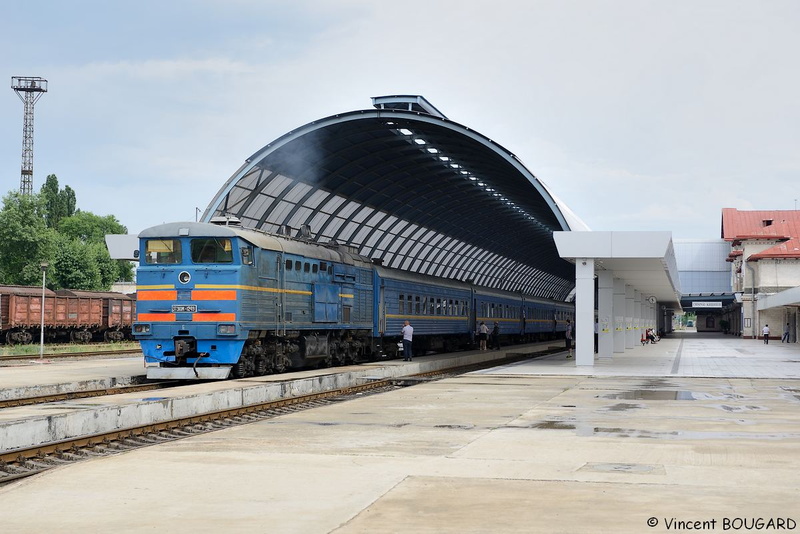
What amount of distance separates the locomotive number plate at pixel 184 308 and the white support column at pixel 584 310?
13.5m

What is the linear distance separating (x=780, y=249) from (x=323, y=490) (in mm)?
71500

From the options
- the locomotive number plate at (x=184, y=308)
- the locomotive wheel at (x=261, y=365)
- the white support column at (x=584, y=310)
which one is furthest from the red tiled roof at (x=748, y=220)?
the locomotive number plate at (x=184, y=308)

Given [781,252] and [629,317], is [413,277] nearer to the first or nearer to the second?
[629,317]

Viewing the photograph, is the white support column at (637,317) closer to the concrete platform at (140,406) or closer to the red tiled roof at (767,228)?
the red tiled roof at (767,228)

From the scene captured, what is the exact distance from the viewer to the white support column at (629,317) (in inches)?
1951

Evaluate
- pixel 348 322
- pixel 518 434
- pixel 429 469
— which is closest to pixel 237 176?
pixel 348 322

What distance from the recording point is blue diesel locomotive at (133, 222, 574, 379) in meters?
21.3

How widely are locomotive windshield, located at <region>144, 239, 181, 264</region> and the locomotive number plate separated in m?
1.13

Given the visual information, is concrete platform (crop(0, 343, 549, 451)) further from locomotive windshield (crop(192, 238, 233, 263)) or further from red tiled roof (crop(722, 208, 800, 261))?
red tiled roof (crop(722, 208, 800, 261))

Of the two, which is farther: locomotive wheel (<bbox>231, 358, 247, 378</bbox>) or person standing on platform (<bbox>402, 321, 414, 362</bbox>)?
person standing on platform (<bbox>402, 321, 414, 362</bbox>)

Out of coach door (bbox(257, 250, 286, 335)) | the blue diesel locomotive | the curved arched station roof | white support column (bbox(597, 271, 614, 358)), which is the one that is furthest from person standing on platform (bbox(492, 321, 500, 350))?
coach door (bbox(257, 250, 286, 335))

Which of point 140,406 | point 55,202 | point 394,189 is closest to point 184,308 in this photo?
point 140,406

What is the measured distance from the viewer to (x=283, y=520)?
7441 millimetres

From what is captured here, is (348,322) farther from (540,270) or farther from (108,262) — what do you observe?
(108,262)
